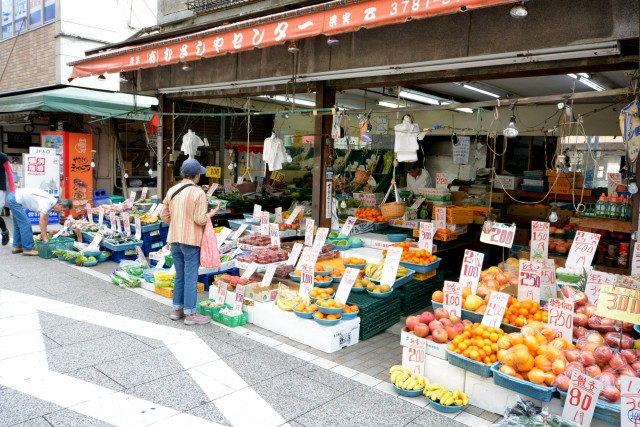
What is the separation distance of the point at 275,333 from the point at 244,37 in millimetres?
4224

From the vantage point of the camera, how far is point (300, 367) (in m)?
5.37

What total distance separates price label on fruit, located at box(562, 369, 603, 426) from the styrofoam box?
981mm

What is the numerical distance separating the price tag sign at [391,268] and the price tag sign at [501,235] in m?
1.23

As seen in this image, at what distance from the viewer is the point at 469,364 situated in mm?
4508

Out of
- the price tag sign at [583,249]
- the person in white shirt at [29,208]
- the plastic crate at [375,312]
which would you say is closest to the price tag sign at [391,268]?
the plastic crate at [375,312]

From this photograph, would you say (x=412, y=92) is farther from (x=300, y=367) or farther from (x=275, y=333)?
(x=300, y=367)

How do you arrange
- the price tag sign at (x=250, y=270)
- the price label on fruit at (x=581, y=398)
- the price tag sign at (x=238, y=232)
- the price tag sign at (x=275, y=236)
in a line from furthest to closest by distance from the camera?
the price tag sign at (x=238, y=232) < the price tag sign at (x=275, y=236) < the price tag sign at (x=250, y=270) < the price label on fruit at (x=581, y=398)

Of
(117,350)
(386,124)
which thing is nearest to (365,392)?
(117,350)

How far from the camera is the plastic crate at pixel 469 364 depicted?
174 inches

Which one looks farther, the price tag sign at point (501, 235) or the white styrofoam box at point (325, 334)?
the white styrofoam box at point (325, 334)

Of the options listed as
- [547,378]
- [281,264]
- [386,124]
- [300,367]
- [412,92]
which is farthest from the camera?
[386,124]

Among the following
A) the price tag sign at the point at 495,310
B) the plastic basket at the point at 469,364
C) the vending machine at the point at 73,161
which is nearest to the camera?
the plastic basket at the point at 469,364

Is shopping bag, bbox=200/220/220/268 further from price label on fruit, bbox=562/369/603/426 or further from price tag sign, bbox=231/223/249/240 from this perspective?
price label on fruit, bbox=562/369/603/426

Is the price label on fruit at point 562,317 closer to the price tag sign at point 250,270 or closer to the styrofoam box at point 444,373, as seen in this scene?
the styrofoam box at point 444,373
